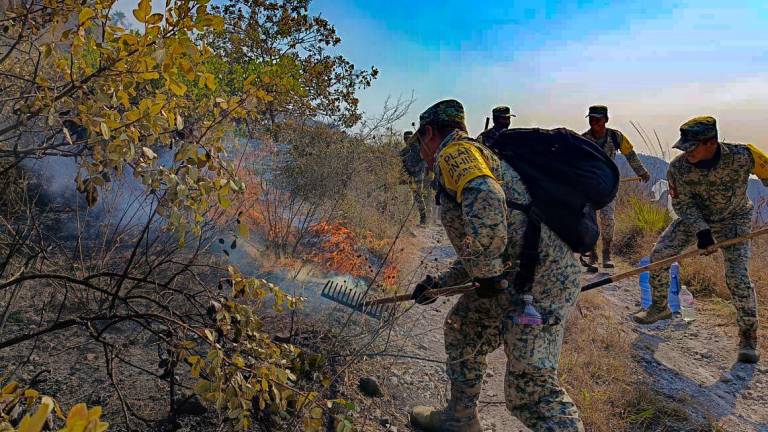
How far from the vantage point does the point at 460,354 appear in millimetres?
2557

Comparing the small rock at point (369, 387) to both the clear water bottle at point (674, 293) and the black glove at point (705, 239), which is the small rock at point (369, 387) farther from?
the clear water bottle at point (674, 293)

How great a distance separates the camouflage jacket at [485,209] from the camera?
1960mm

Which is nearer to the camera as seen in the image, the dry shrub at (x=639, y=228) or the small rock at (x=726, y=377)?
the small rock at (x=726, y=377)

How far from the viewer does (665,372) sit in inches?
144

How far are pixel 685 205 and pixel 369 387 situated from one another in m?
3.14

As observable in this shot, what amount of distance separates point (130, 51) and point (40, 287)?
9.27 ft

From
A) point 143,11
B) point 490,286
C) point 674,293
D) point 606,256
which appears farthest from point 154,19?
point 606,256

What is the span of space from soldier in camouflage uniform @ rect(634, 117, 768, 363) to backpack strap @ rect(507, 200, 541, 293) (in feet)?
7.74

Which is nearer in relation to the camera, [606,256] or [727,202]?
[727,202]

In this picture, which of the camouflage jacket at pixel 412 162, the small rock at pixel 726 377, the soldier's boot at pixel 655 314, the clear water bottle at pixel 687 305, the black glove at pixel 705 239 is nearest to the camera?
the small rock at pixel 726 377

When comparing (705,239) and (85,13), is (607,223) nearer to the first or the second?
(705,239)

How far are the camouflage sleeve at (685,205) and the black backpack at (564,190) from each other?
7.46 feet

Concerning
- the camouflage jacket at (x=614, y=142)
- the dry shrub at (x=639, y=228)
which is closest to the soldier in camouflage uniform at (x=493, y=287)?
the camouflage jacket at (x=614, y=142)

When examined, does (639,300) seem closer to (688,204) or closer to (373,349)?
(688,204)
